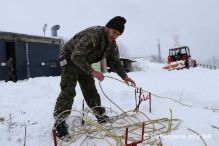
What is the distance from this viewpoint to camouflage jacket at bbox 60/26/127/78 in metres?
4.60

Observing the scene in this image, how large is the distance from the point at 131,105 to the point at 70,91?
2.09 meters

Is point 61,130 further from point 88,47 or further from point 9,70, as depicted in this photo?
point 9,70

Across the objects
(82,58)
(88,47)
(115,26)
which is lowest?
(82,58)

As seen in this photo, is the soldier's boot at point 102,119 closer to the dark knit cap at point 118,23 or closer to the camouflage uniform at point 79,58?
the camouflage uniform at point 79,58

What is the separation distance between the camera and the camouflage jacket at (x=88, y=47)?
15.1ft

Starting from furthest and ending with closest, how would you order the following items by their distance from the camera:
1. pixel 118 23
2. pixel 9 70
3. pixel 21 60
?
1. pixel 21 60
2. pixel 9 70
3. pixel 118 23

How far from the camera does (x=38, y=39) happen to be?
1884 centimetres

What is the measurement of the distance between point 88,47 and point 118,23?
0.47 metres

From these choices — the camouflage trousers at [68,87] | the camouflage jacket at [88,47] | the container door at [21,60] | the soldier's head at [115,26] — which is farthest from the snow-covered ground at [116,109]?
the container door at [21,60]

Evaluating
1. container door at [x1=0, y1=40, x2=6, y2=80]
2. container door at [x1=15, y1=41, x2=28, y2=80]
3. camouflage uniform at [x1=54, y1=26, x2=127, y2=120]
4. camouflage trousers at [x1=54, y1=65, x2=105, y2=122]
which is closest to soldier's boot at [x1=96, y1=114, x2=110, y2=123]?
camouflage trousers at [x1=54, y1=65, x2=105, y2=122]

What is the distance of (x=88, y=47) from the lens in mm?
4719

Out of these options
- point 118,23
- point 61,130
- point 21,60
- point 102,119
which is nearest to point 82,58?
point 118,23

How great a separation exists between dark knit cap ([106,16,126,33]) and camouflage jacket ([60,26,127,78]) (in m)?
0.17

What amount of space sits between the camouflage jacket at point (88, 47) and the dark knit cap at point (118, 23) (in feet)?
0.56
